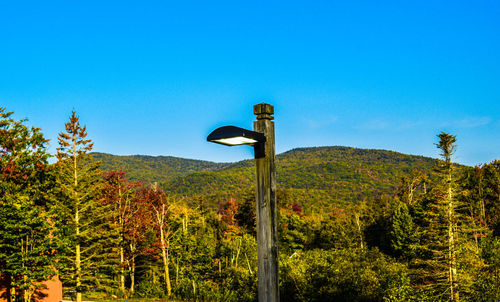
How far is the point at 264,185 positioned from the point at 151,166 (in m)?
158

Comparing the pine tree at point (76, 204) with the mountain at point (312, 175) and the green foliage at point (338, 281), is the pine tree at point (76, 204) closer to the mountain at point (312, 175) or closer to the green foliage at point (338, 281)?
the green foliage at point (338, 281)

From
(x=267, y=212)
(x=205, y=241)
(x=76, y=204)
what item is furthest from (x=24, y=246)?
(x=267, y=212)

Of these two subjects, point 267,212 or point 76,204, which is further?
point 76,204

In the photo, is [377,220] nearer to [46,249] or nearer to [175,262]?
[175,262]

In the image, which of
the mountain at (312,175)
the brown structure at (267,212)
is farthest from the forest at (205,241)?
the mountain at (312,175)

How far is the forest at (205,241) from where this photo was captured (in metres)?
18.6

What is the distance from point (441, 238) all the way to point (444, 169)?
12.2ft

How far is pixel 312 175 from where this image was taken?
11981 centimetres

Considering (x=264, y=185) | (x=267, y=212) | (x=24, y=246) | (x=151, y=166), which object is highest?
(x=151, y=166)

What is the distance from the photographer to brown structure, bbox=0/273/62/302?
19.5m

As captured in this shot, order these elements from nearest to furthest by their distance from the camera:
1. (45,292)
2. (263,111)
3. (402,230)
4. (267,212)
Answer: (267,212), (263,111), (45,292), (402,230)

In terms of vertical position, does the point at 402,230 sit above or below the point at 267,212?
below

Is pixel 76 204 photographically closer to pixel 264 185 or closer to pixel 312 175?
pixel 264 185

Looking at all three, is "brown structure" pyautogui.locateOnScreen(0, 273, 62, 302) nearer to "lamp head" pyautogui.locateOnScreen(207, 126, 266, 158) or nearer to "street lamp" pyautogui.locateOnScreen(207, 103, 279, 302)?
"street lamp" pyautogui.locateOnScreen(207, 103, 279, 302)
